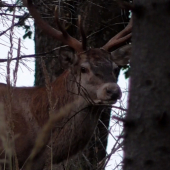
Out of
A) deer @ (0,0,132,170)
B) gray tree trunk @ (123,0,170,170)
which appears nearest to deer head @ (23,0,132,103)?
deer @ (0,0,132,170)

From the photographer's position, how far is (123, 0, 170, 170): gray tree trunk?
2.37 meters

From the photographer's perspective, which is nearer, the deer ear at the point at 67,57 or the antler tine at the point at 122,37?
the deer ear at the point at 67,57

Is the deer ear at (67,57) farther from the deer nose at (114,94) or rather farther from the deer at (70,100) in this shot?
the deer nose at (114,94)

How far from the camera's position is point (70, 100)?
688 cm

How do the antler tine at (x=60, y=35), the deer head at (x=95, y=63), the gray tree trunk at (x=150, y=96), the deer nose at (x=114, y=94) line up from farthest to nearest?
the antler tine at (x=60, y=35)
the deer head at (x=95, y=63)
the deer nose at (x=114, y=94)
the gray tree trunk at (x=150, y=96)

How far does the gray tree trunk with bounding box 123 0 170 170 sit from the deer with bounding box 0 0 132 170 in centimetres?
364

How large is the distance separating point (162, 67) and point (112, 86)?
144 inches

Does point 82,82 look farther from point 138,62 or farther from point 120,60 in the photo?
point 138,62

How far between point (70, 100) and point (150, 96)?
4531 millimetres

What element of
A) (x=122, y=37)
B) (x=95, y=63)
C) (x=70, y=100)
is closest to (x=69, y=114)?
(x=70, y=100)

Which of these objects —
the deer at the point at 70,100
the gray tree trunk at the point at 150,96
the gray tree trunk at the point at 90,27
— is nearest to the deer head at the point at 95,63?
the deer at the point at 70,100

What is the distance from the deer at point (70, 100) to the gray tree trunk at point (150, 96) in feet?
12.0

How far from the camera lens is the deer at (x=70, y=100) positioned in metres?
6.44

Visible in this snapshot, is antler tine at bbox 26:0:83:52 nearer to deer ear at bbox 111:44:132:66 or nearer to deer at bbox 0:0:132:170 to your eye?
deer at bbox 0:0:132:170
